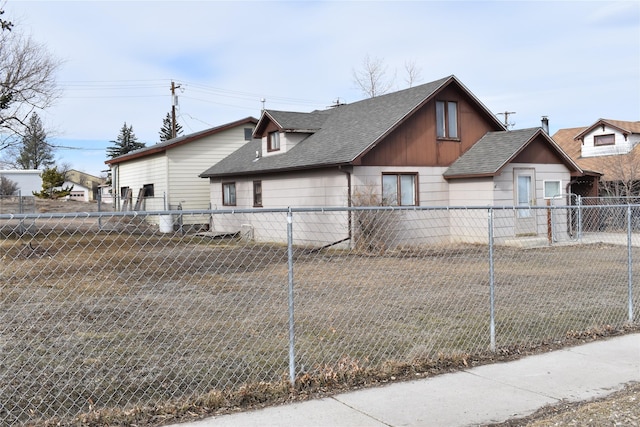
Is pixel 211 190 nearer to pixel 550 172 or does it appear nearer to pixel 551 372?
pixel 550 172

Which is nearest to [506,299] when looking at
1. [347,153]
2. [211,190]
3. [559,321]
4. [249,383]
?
[559,321]

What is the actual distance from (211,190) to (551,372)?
2219cm

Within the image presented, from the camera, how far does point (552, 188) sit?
2016 cm

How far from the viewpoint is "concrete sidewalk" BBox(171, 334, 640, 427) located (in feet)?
14.1

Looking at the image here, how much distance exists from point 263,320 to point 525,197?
14.1 m

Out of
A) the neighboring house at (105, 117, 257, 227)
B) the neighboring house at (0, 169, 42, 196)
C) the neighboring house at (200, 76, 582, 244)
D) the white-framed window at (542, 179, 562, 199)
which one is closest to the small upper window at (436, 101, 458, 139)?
the neighboring house at (200, 76, 582, 244)

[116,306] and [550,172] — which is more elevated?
[550,172]

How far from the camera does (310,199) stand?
63.5 feet

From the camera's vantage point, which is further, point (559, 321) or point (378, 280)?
point (378, 280)

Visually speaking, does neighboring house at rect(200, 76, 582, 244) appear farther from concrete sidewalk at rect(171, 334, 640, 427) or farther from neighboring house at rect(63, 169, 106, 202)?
neighboring house at rect(63, 169, 106, 202)

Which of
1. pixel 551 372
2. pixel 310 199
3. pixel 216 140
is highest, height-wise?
pixel 216 140

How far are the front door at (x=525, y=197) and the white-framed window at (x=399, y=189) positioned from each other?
11.0 ft

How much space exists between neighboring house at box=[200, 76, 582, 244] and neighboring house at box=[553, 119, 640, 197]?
7.16m

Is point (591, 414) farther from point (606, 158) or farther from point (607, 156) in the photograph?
point (607, 156)
